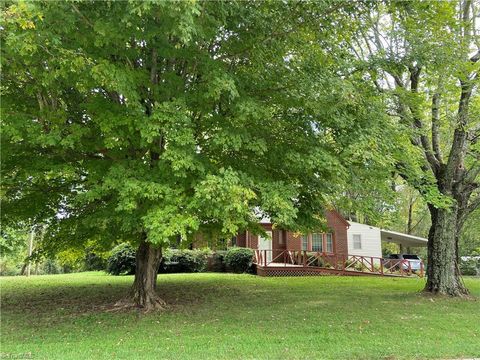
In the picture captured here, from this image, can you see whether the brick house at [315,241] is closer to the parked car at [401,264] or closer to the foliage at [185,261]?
the parked car at [401,264]

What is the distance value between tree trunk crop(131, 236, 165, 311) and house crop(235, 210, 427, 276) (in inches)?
414

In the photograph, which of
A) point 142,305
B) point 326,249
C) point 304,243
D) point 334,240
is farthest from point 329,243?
point 142,305

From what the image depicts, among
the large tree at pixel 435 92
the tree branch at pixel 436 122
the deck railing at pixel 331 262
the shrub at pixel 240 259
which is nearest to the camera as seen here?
the large tree at pixel 435 92

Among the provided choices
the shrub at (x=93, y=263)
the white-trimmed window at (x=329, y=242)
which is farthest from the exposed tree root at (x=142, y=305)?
the white-trimmed window at (x=329, y=242)

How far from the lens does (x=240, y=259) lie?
21766mm

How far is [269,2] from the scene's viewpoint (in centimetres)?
719

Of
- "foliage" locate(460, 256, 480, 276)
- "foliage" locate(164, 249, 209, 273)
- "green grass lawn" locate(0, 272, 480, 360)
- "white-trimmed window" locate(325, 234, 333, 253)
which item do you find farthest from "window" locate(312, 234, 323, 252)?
"green grass lawn" locate(0, 272, 480, 360)

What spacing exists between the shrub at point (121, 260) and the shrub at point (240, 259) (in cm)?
539

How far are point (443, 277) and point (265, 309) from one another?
20.9 feet

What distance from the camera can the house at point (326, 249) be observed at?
69.3ft

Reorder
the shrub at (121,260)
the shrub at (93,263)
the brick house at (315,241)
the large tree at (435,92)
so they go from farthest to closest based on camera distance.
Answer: the brick house at (315,241)
the shrub at (93,263)
the shrub at (121,260)
the large tree at (435,92)

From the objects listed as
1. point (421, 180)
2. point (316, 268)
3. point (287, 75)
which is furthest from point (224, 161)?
point (316, 268)

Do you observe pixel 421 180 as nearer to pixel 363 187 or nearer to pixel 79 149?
pixel 363 187

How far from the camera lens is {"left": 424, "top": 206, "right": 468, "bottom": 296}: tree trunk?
1233 centimetres
